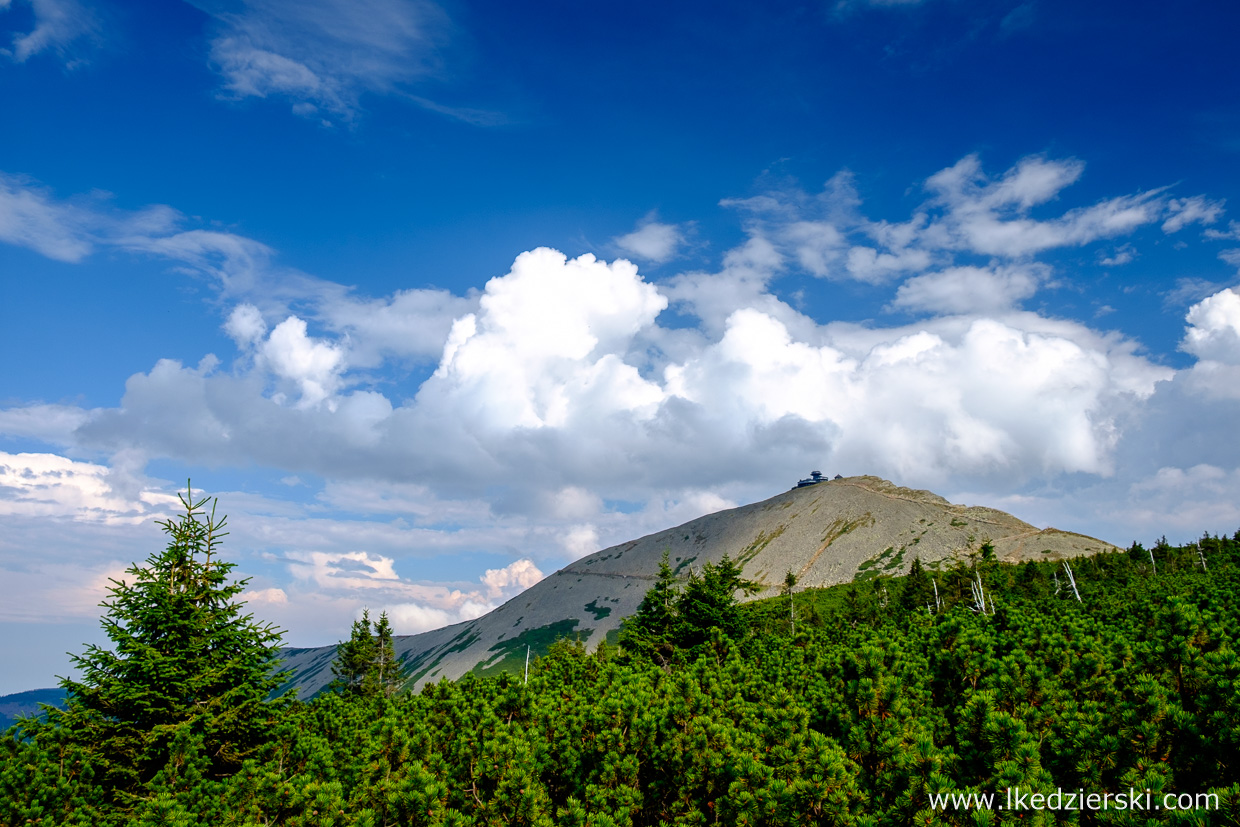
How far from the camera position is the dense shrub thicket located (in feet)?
33.2

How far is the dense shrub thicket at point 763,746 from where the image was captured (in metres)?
10.1

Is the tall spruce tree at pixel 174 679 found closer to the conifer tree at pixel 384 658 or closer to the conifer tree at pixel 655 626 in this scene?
the conifer tree at pixel 655 626

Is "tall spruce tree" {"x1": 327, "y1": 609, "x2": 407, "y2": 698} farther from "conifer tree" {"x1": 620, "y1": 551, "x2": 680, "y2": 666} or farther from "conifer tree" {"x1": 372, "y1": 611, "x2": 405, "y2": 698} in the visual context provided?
"conifer tree" {"x1": 620, "y1": 551, "x2": 680, "y2": 666}

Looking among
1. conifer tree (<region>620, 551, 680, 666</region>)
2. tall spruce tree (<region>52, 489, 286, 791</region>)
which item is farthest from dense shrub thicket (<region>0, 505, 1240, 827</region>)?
conifer tree (<region>620, 551, 680, 666</region>)

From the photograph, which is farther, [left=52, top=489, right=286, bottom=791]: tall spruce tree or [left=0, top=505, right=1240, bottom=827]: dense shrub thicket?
[left=52, top=489, right=286, bottom=791]: tall spruce tree

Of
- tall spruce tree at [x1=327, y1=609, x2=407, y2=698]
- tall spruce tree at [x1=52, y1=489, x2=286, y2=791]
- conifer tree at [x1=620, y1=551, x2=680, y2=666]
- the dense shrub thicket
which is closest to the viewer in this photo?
the dense shrub thicket

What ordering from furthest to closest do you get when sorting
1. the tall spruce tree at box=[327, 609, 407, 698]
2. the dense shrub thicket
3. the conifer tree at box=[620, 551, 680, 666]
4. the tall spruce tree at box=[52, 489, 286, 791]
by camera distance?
the tall spruce tree at box=[327, 609, 407, 698], the conifer tree at box=[620, 551, 680, 666], the tall spruce tree at box=[52, 489, 286, 791], the dense shrub thicket

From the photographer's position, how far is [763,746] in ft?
45.9

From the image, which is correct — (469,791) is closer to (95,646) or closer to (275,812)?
(275,812)

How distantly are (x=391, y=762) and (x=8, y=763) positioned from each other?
9.52 metres

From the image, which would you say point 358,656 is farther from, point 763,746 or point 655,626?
point 763,746

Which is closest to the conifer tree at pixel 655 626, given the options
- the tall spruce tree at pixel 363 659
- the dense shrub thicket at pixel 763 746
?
the dense shrub thicket at pixel 763 746

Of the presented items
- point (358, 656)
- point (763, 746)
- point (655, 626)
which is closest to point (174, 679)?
point (763, 746)

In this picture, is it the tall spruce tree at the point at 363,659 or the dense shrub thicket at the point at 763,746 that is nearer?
the dense shrub thicket at the point at 763,746
